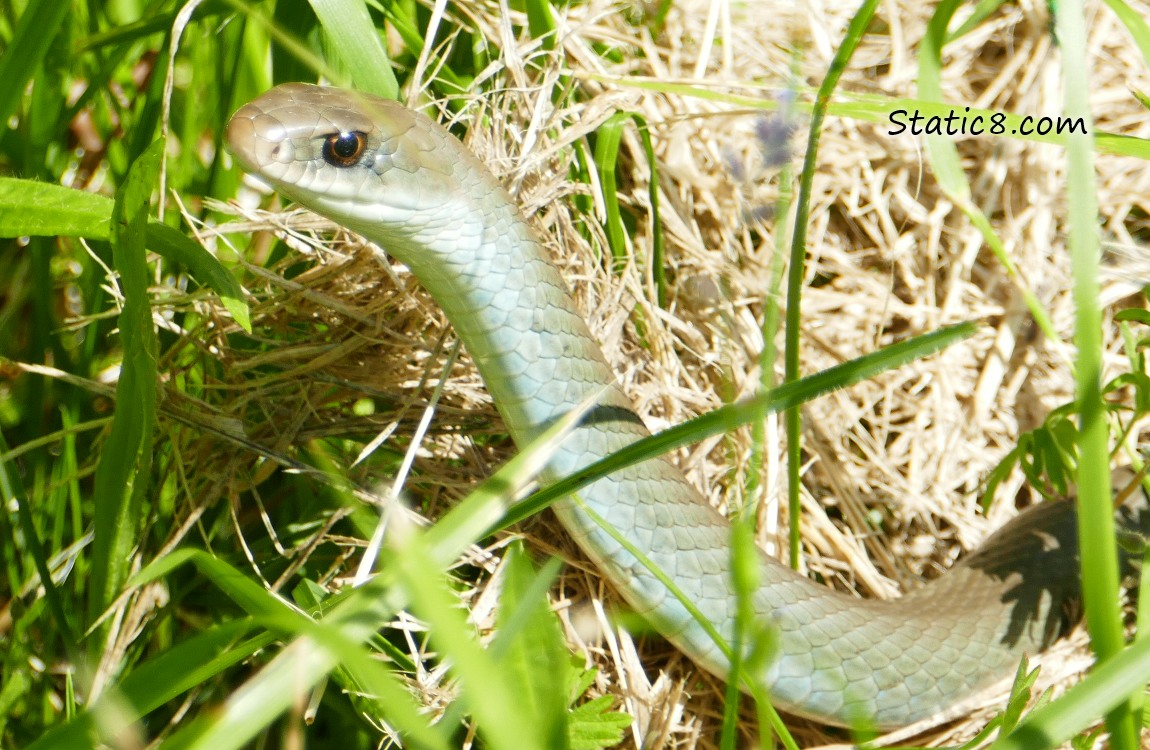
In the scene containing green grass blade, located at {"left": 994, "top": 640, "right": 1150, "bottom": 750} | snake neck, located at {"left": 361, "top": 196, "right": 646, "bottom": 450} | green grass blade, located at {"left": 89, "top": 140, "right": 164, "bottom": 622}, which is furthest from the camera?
snake neck, located at {"left": 361, "top": 196, "right": 646, "bottom": 450}

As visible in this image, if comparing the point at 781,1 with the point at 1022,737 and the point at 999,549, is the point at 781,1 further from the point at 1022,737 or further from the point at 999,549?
the point at 1022,737

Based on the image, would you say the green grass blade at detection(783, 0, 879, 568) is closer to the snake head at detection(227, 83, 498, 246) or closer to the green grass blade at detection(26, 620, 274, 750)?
the snake head at detection(227, 83, 498, 246)

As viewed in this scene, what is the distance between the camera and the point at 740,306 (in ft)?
8.28

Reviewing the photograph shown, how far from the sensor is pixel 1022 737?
1027 mm

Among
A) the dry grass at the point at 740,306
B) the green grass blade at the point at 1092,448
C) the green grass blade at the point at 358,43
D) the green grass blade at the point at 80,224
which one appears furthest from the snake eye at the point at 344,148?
the green grass blade at the point at 1092,448

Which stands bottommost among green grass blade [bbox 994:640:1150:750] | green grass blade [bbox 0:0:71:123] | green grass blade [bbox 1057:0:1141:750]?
green grass blade [bbox 0:0:71:123]

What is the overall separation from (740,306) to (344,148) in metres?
1.13

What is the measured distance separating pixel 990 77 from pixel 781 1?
0.63 m

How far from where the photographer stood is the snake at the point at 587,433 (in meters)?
1.69

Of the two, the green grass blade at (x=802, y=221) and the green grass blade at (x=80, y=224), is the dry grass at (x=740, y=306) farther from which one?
the green grass blade at (x=80, y=224)

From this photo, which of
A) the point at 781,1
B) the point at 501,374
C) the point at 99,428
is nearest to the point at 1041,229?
the point at 781,1

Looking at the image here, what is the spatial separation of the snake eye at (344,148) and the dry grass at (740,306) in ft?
1.45

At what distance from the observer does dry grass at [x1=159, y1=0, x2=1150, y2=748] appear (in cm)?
210

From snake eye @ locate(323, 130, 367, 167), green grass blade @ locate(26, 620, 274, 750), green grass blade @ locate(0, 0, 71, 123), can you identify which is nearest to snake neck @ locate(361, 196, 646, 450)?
snake eye @ locate(323, 130, 367, 167)
